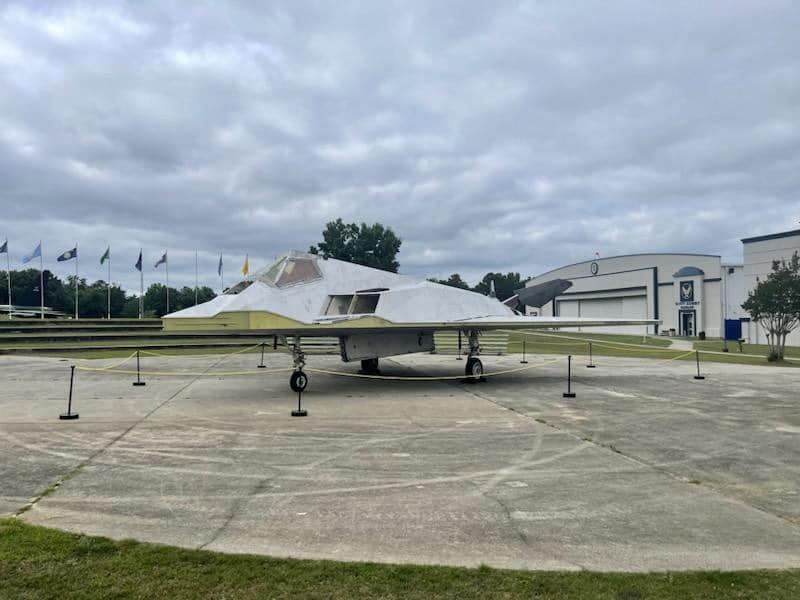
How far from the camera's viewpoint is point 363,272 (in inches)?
576

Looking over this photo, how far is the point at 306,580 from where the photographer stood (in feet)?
11.8

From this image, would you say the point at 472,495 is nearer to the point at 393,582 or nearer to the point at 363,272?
the point at 393,582

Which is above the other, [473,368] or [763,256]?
[763,256]

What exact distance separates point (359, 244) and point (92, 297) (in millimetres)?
42659

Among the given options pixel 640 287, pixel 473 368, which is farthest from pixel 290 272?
pixel 640 287

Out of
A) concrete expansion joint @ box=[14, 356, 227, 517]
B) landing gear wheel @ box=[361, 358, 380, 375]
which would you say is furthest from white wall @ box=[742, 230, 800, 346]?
concrete expansion joint @ box=[14, 356, 227, 517]

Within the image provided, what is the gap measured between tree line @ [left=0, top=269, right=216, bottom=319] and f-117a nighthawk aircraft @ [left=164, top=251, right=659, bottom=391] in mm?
58433

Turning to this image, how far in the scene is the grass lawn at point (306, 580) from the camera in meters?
3.42

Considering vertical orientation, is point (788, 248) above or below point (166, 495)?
above

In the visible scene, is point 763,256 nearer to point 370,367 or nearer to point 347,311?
point 370,367

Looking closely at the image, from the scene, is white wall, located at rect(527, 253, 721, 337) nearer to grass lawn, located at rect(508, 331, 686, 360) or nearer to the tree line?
grass lawn, located at rect(508, 331, 686, 360)

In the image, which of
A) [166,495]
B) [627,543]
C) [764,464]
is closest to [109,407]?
[166,495]

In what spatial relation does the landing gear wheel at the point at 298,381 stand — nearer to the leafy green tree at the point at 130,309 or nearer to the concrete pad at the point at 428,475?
the concrete pad at the point at 428,475

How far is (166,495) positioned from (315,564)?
8.29 ft
